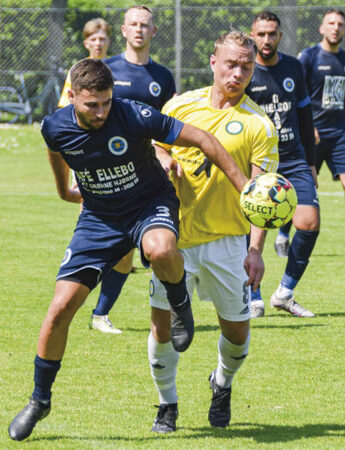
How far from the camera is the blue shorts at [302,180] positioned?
7980 mm

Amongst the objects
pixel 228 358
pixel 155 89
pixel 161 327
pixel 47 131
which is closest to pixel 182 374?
pixel 228 358

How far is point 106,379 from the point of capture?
5996mm

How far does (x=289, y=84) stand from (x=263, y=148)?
119 inches

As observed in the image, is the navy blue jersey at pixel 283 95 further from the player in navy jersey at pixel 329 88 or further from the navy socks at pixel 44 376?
the navy socks at pixel 44 376

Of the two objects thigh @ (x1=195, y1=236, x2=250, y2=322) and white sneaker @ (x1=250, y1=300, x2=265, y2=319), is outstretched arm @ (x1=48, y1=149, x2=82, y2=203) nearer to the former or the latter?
thigh @ (x1=195, y1=236, x2=250, y2=322)

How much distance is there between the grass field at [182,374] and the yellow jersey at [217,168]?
3.60 ft

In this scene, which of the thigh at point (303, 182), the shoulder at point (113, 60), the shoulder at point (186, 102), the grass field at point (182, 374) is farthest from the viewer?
the shoulder at point (113, 60)

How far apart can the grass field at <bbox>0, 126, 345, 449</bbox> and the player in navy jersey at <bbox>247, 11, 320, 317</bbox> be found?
0.30m

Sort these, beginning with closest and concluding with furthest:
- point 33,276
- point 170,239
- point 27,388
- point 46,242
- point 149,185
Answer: point 170,239 < point 149,185 < point 27,388 < point 33,276 < point 46,242

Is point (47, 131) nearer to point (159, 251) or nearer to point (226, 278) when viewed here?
point (159, 251)

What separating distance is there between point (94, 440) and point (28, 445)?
0.35m

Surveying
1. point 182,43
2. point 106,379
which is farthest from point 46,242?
point 182,43

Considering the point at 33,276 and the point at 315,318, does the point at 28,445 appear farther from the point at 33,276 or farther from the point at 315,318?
the point at 33,276

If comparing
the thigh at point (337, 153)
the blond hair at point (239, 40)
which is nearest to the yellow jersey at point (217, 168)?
the blond hair at point (239, 40)
